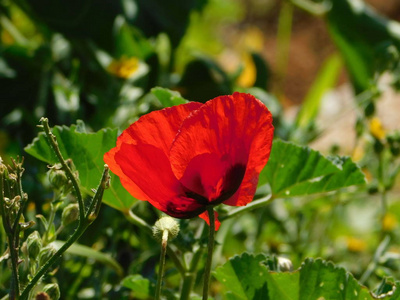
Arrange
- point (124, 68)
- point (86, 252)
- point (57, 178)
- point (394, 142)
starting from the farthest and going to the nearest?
point (124, 68), point (394, 142), point (86, 252), point (57, 178)

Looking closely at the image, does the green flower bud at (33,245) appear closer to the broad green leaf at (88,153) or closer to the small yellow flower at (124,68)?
the broad green leaf at (88,153)

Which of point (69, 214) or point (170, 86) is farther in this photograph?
point (170, 86)

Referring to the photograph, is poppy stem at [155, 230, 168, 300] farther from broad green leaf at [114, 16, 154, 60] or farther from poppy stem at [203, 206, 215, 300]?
broad green leaf at [114, 16, 154, 60]

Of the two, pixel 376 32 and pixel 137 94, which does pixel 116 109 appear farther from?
pixel 376 32

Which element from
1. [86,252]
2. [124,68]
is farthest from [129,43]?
[86,252]

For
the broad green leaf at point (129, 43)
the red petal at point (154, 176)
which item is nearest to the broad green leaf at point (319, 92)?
the broad green leaf at point (129, 43)

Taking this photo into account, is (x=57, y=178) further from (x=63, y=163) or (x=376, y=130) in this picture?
(x=376, y=130)

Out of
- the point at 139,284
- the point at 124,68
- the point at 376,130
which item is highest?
the point at 124,68
